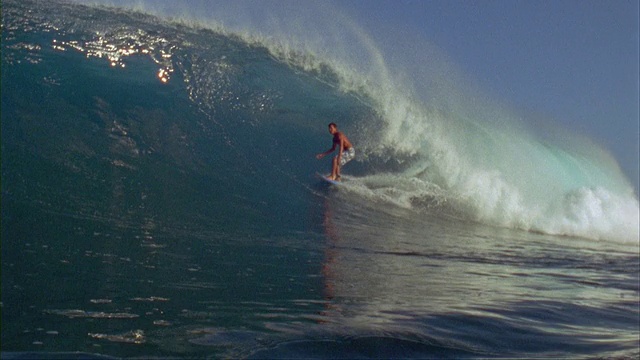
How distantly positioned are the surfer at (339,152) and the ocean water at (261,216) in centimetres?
22

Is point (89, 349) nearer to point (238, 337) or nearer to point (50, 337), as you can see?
point (50, 337)

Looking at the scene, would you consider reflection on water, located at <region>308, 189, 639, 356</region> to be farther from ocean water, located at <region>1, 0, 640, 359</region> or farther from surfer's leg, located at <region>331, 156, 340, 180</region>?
surfer's leg, located at <region>331, 156, 340, 180</region>

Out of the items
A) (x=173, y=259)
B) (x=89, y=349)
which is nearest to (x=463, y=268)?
(x=173, y=259)

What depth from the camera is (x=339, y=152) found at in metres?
10.2

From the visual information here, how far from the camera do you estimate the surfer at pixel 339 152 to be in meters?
10.1

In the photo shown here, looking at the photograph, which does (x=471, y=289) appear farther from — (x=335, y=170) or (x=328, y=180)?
(x=335, y=170)

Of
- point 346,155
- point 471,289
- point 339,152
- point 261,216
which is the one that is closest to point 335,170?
point 339,152

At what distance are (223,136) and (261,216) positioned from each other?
2521 mm

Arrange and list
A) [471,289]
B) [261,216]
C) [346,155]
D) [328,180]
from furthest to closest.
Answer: [346,155], [328,180], [261,216], [471,289]

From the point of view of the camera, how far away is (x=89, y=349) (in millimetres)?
2492

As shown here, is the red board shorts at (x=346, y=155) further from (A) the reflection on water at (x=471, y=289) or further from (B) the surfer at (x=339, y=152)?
(A) the reflection on water at (x=471, y=289)

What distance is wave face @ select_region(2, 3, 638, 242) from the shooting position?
679cm

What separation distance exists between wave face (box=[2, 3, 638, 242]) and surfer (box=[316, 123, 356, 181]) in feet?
0.77

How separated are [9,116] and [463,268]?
5.17 metres
